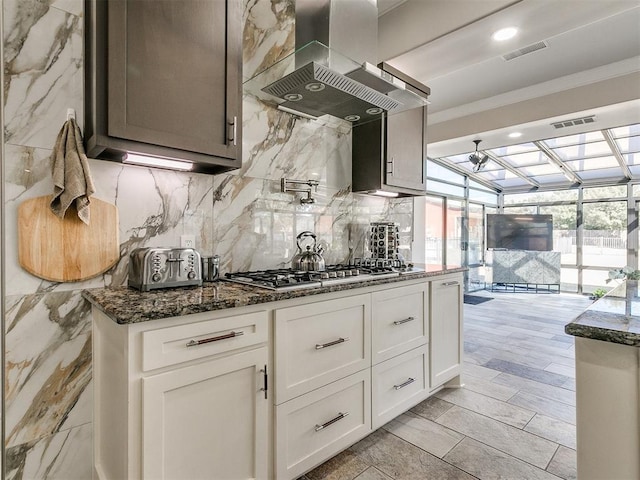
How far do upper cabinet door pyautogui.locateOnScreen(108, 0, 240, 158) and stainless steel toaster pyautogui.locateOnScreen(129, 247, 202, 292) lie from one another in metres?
0.48

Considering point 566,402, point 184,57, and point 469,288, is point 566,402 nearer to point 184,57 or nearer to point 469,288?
point 184,57

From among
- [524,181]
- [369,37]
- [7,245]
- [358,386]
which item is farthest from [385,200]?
[524,181]

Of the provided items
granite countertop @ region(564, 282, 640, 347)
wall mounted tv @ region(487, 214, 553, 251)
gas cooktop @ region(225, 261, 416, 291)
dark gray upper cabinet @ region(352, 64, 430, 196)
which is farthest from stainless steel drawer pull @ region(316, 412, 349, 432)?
wall mounted tv @ region(487, 214, 553, 251)

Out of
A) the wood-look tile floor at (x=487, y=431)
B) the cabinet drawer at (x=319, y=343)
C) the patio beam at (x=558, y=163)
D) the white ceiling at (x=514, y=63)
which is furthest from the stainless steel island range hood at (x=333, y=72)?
the patio beam at (x=558, y=163)

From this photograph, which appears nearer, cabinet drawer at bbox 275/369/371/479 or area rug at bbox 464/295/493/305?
cabinet drawer at bbox 275/369/371/479

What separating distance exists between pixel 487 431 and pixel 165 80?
2.61m

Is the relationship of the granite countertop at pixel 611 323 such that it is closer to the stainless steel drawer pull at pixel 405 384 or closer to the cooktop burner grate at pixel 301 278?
the cooktop burner grate at pixel 301 278

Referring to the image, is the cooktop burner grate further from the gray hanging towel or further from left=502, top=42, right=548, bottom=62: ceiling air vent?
left=502, top=42, right=548, bottom=62: ceiling air vent

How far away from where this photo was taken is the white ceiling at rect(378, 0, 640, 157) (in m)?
2.29

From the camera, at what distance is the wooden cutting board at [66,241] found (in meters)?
1.42

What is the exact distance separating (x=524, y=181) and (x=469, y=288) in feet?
9.62

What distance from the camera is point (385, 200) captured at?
3.22 m

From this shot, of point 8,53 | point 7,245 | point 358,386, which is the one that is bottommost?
point 358,386

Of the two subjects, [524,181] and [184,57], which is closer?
[184,57]
